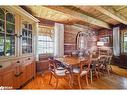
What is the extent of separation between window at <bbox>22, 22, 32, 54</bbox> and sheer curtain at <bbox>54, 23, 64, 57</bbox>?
1009 millimetres

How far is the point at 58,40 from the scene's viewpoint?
137 inches

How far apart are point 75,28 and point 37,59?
1.71 metres

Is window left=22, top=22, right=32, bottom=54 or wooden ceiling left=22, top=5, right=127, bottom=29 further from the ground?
wooden ceiling left=22, top=5, right=127, bottom=29

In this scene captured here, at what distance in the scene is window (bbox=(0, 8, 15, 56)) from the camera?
1.61 metres

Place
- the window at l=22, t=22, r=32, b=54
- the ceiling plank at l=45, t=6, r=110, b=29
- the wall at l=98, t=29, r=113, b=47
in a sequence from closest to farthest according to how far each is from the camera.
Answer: the ceiling plank at l=45, t=6, r=110, b=29 < the window at l=22, t=22, r=32, b=54 < the wall at l=98, t=29, r=113, b=47

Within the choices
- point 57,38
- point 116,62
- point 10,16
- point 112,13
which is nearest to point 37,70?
point 57,38

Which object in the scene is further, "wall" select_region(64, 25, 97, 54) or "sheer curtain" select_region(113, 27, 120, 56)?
"sheer curtain" select_region(113, 27, 120, 56)

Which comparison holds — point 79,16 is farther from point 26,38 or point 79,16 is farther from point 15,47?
point 15,47

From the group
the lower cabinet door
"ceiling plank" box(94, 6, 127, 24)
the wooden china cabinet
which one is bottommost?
the lower cabinet door

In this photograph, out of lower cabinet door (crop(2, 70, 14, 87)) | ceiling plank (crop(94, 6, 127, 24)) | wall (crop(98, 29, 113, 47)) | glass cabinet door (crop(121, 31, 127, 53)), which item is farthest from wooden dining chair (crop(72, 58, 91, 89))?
wall (crop(98, 29, 113, 47))

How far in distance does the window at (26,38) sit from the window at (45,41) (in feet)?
1.85

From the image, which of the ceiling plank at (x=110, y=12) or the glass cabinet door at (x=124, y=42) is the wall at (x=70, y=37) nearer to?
the glass cabinet door at (x=124, y=42)

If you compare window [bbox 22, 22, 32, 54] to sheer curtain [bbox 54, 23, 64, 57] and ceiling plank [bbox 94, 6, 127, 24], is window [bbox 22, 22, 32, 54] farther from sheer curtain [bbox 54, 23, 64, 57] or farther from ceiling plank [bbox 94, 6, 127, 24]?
ceiling plank [bbox 94, 6, 127, 24]

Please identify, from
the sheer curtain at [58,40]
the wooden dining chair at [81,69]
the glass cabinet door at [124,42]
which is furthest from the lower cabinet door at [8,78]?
the glass cabinet door at [124,42]
